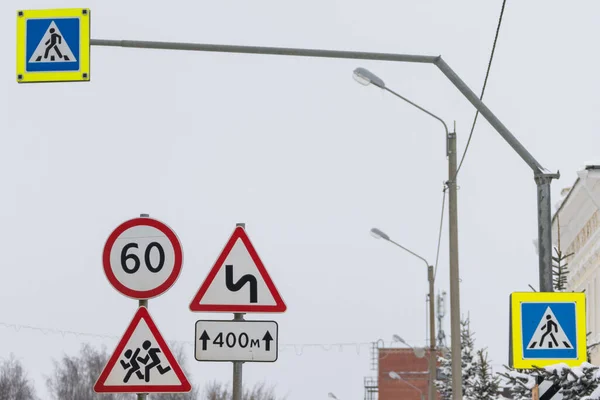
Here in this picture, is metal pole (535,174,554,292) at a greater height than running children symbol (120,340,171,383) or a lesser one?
greater

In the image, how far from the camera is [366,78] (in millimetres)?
21938

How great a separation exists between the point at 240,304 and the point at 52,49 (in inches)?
176

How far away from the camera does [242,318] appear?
1243 cm

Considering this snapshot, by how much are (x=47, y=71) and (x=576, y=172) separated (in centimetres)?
2660

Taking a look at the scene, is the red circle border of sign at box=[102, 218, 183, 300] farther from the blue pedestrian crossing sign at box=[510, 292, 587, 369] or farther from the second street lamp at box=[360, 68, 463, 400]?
the second street lamp at box=[360, 68, 463, 400]

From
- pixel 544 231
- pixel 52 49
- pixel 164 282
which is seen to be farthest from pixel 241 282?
pixel 544 231

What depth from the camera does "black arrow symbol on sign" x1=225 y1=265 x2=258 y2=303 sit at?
1227 centimetres

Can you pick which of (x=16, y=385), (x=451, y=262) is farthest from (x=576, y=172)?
(x=16, y=385)

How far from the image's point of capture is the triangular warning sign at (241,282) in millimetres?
12242

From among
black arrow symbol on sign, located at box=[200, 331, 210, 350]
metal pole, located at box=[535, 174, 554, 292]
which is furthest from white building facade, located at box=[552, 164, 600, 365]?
black arrow symbol on sign, located at box=[200, 331, 210, 350]

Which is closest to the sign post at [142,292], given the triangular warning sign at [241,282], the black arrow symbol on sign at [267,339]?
the triangular warning sign at [241,282]

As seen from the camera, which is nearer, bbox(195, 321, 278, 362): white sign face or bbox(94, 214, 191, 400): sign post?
bbox(94, 214, 191, 400): sign post

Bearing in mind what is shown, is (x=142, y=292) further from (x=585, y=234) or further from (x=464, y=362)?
(x=464, y=362)

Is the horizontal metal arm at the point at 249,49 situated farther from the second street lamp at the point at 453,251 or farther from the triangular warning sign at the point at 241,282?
the second street lamp at the point at 453,251
